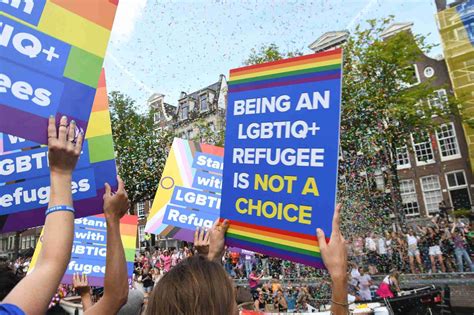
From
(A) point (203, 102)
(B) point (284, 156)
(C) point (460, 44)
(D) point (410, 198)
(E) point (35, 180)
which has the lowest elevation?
(E) point (35, 180)

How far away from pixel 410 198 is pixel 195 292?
94.9ft

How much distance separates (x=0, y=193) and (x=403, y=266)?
1480 cm

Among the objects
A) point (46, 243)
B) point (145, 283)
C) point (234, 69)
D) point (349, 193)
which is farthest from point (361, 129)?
point (46, 243)

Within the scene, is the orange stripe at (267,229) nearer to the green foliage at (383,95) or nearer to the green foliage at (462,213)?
the green foliage at (383,95)

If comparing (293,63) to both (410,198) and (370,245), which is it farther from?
(410,198)

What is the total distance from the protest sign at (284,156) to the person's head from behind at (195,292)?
890 mm

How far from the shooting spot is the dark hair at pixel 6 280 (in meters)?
1.76

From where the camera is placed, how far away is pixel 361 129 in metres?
19.4

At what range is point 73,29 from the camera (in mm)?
2184

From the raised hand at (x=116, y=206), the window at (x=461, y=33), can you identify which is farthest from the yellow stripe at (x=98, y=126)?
the window at (x=461, y=33)

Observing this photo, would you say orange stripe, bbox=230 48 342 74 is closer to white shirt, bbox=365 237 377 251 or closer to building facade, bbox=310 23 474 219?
white shirt, bbox=365 237 377 251

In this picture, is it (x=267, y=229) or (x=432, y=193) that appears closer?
(x=267, y=229)

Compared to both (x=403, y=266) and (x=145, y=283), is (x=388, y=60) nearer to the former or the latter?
(x=403, y=266)

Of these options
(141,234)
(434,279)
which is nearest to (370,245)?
(434,279)
